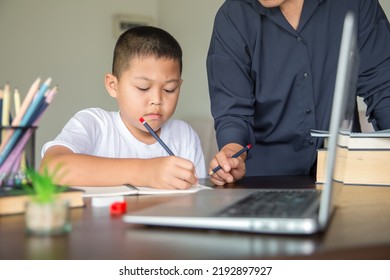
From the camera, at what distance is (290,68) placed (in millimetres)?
A: 1735

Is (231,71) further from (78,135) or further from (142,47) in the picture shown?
(78,135)

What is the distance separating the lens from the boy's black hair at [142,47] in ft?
5.86

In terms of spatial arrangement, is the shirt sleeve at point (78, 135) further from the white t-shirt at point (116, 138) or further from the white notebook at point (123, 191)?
the white notebook at point (123, 191)

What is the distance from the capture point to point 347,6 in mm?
1761

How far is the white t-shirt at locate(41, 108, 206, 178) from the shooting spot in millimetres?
1619

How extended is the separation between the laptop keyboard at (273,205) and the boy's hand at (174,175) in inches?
9.2

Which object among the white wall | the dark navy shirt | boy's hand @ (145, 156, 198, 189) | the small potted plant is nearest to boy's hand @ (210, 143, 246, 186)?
boy's hand @ (145, 156, 198, 189)

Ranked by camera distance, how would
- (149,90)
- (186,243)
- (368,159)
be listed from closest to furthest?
1. (186,243)
2. (368,159)
3. (149,90)

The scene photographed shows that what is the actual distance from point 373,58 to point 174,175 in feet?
2.90

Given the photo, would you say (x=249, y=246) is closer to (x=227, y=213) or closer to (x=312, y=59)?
(x=227, y=213)

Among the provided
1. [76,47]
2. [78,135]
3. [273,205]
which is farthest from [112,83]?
[76,47]

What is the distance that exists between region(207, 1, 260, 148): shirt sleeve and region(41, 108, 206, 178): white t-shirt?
0.69 ft
